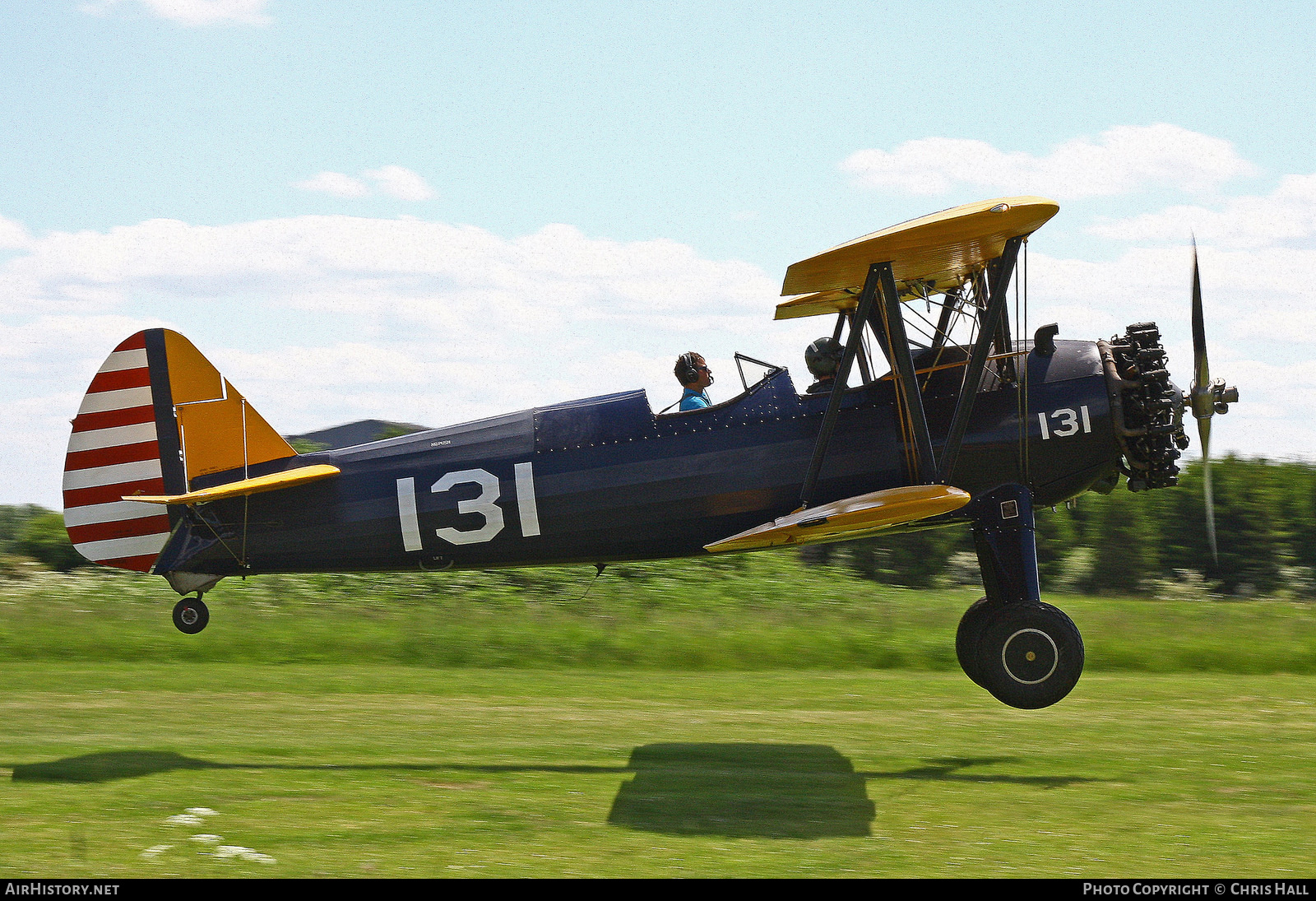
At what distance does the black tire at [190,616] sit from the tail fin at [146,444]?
52 cm

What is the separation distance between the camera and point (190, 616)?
9.05 metres

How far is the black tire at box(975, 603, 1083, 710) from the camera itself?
317 inches

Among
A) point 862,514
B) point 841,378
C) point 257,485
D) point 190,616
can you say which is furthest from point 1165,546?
point 190,616

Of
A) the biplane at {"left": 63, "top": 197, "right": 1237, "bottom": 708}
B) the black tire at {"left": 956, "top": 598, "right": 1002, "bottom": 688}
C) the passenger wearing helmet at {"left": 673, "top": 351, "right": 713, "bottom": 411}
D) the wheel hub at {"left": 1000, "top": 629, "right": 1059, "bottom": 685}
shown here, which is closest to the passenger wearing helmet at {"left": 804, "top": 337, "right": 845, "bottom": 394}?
the biplane at {"left": 63, "top": 197, "right": 1237, "bottom": 708}

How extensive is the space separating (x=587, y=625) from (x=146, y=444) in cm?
617

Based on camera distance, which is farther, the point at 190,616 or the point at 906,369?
the point at 190,616

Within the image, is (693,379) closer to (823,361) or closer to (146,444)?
(823,361)

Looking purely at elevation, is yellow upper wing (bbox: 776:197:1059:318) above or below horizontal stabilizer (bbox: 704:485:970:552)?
above

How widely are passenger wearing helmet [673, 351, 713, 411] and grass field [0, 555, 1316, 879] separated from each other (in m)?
2.65

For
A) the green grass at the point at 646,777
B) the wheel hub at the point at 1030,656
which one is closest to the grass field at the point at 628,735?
the green grass at the point at 646,777

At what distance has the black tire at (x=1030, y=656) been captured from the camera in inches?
317

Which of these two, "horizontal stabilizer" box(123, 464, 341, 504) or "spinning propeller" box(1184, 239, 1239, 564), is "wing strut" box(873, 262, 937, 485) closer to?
"spinning propeller" box(1184, 239, 1239, 564)

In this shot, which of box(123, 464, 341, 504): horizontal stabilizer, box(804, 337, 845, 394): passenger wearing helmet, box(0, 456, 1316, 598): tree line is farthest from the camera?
box(0, 456, 1316, 598): tree line

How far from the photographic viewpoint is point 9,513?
19.2 m
